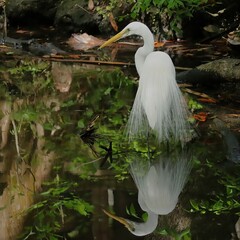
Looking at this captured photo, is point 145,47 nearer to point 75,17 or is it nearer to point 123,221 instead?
point 123,221

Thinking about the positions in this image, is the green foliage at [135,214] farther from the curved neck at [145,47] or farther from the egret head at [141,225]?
the curved neck at [145,47]

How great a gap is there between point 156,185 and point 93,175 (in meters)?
0.53

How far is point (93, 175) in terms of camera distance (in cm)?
433

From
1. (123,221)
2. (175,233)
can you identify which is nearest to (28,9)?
(123,221)

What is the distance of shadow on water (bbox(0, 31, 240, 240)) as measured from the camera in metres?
3.55

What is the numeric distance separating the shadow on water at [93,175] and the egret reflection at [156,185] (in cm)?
2

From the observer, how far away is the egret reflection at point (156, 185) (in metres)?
3.56

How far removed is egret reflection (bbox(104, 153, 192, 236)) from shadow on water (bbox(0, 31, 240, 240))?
17 millimetres

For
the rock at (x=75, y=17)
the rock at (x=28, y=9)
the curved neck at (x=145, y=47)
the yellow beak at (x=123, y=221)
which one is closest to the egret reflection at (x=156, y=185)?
the yellow beak at (x=123, y=221)

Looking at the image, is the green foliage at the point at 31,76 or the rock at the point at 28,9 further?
the rock at the point at 28,9

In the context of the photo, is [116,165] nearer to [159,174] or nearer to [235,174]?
[159,174]

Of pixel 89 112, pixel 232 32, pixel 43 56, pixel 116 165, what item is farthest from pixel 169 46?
pixel 116 165

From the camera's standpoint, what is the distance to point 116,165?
14.8ft

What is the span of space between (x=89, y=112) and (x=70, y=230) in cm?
263
